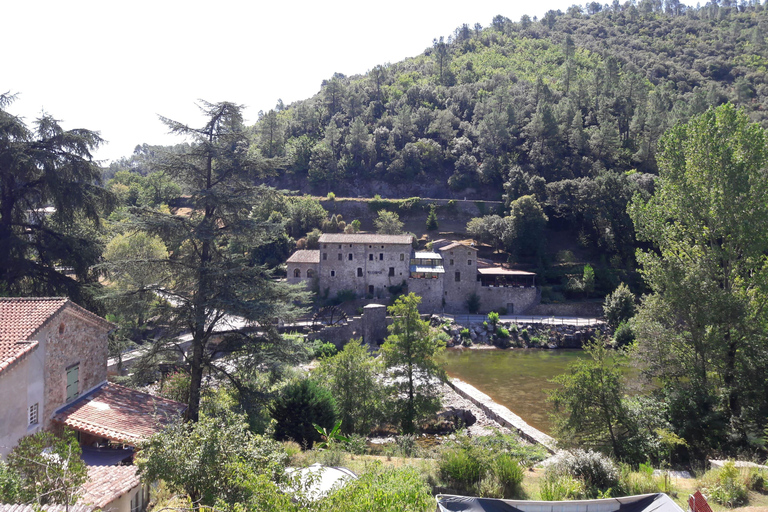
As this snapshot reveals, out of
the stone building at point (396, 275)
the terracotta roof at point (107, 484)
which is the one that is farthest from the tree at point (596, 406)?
the stone building at point (396, 275)

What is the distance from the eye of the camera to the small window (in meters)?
9.88

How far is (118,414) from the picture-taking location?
11227mm

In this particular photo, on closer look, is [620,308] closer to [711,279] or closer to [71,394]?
[711,279]

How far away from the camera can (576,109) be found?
203 ft

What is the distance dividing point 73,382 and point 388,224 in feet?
125

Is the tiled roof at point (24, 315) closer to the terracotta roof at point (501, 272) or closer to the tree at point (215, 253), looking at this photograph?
the tree at point (215, 253)

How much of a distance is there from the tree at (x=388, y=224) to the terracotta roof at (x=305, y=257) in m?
8.93

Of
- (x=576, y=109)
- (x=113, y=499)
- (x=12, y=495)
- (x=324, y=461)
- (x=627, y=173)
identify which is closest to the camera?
(x=12, y=495)

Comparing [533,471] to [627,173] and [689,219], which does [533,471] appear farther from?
[627,173]

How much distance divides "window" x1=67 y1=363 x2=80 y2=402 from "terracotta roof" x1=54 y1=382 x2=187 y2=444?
0.18 metres

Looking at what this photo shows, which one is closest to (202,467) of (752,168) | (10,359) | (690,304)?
(10,359)

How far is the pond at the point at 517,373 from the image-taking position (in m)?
22.1

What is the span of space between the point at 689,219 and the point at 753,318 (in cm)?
372

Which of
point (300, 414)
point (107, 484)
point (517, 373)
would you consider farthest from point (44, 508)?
point (517, 373)
